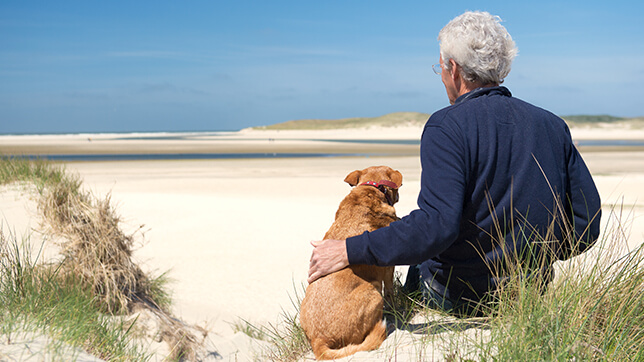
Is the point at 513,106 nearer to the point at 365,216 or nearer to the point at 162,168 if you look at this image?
the point at 365,216

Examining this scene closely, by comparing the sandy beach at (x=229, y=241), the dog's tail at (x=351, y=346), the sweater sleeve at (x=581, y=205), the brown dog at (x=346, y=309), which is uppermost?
the sweater sleeve at (x=581, y=205)

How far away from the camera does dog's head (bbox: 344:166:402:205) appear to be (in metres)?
3.54

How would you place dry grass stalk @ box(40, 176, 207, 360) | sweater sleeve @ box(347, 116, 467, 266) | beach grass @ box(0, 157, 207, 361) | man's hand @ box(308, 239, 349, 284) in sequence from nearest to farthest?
sweater sleeve @ box(347, 116, 467, 266) < man's hand @ box(308, 239, 349, 284) < beach grass @ box(0, 157, 207, 361) < dry grass stalk @ box(40, 176, 207, 360)

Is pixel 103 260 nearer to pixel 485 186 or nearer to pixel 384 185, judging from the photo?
pixel 384 185

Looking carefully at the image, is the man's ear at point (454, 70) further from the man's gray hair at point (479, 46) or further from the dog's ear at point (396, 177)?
the dog's ear at point (396, 177)

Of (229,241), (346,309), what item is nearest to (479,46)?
(346,309)

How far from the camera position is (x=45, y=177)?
24.0 feet

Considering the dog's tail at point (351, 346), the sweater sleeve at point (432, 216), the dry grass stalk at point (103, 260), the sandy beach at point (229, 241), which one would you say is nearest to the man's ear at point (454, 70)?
the sweater sleeve at point (432, 216)

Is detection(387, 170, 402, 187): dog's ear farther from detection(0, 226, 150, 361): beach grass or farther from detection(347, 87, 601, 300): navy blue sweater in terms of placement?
detection(0, 226, 150, 361): beach grass

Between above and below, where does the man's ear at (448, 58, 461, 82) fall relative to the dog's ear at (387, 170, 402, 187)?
above

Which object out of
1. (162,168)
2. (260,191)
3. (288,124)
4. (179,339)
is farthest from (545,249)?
(288,124)

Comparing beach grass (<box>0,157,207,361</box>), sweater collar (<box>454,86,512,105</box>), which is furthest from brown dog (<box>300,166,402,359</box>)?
beach grass (<box>0,157,207,361</box>)

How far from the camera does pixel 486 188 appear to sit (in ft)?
9.00

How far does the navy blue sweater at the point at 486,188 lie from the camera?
2607 mm
